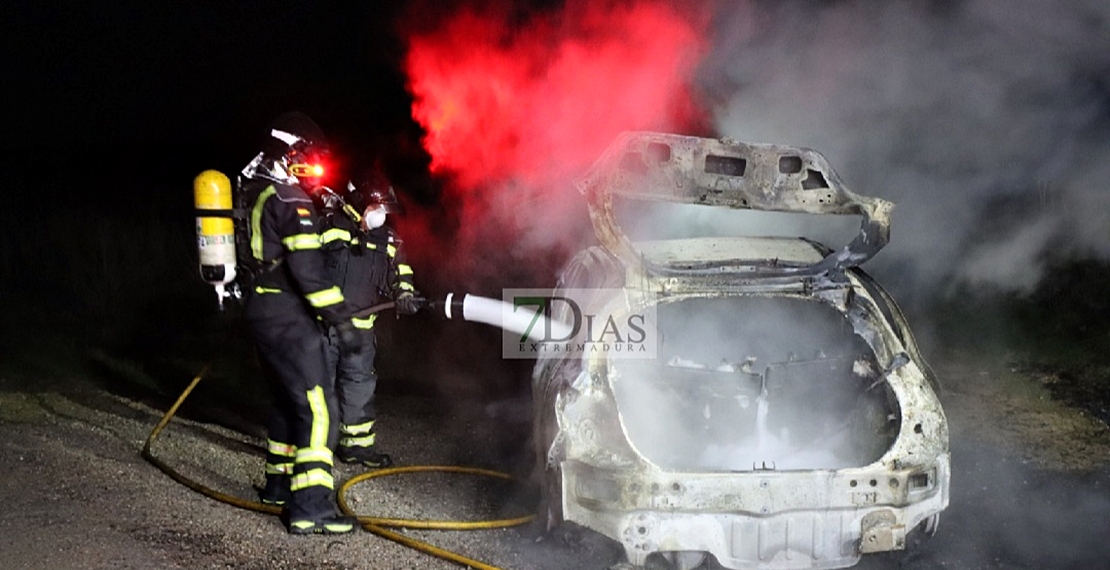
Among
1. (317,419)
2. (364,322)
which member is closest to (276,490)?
(317,419)

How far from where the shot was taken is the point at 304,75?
3553cm

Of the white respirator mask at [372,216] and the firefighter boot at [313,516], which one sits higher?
the white respirator mask at [372,216]

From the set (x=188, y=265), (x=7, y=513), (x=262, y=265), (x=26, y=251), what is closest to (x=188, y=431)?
(x=7, y=513)

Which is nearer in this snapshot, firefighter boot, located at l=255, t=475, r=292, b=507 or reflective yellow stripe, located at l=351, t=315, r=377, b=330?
firefighter boot, located at l=255, t=475, r=292, b=507

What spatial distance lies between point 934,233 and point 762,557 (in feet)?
19.2

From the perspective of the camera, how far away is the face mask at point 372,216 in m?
6.51

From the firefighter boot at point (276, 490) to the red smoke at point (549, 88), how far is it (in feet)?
12.8

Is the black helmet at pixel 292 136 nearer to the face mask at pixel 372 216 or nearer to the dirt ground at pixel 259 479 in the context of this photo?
the face mask at pixel 372 216

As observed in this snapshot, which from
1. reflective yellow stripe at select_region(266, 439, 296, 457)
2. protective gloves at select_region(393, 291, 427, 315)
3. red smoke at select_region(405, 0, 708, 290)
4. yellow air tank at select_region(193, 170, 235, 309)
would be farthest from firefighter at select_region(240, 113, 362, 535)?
red smoke at select_region(405, 0, 708, 290)

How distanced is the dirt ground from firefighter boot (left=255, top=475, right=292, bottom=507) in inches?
7.4

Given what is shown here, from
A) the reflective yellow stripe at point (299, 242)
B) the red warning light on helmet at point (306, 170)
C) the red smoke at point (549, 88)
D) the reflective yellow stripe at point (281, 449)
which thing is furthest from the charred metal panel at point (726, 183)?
the red smoke at point (549, 88)

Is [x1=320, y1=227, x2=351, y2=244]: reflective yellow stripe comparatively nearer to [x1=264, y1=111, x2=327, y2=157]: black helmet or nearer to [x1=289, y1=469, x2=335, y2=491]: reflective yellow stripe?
[x1=264, y1=111, x2=327, y2=157]: black helmet

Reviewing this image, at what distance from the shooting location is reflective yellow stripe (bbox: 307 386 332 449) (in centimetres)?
496

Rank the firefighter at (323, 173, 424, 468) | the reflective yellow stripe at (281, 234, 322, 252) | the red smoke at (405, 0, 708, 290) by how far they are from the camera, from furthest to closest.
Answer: the red smoke at (405, 0, 708, 290) < the firefighter at (323, 173, 424, 468) < the reflective yellow stripe at (281, 234, 322, 252)
